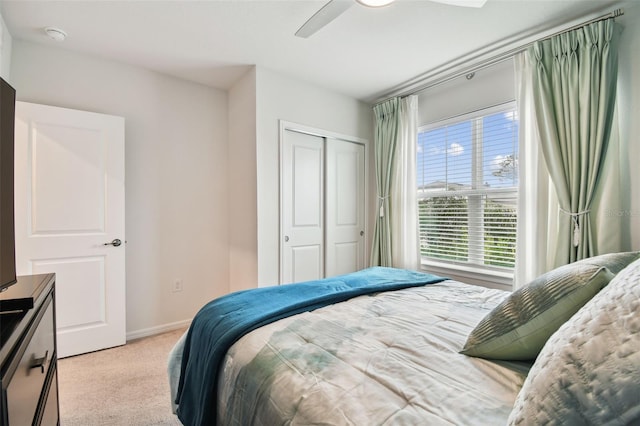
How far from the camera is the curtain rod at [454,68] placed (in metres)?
2.15

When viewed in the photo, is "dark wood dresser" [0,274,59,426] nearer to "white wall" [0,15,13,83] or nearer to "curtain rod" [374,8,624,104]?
"white wall" [0,15,13,83]

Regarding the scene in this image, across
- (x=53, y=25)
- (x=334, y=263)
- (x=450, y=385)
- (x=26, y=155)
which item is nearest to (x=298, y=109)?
(x=334, y=263)

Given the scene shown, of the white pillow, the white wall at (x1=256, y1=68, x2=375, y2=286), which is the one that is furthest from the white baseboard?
the white pillow

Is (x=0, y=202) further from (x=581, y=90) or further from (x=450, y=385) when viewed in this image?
(x=581, y=90)

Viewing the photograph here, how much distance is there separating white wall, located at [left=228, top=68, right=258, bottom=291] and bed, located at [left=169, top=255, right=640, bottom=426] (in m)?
1.55

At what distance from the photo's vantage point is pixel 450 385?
2.74ft

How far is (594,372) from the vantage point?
49 centimetres

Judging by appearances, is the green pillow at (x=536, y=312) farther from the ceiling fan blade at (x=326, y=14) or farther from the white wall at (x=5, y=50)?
the white wall at (x=5, y=50)

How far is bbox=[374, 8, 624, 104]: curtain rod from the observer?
215 cm

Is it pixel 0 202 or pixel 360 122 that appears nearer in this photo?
pixel 0 202

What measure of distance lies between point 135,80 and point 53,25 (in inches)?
27.4

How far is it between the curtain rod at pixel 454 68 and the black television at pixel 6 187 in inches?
119

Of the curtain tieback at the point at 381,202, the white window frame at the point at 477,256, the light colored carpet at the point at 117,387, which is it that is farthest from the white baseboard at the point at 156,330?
the white window frame at the point at 477,256

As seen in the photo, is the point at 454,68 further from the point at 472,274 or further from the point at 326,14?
the point at 472,274
